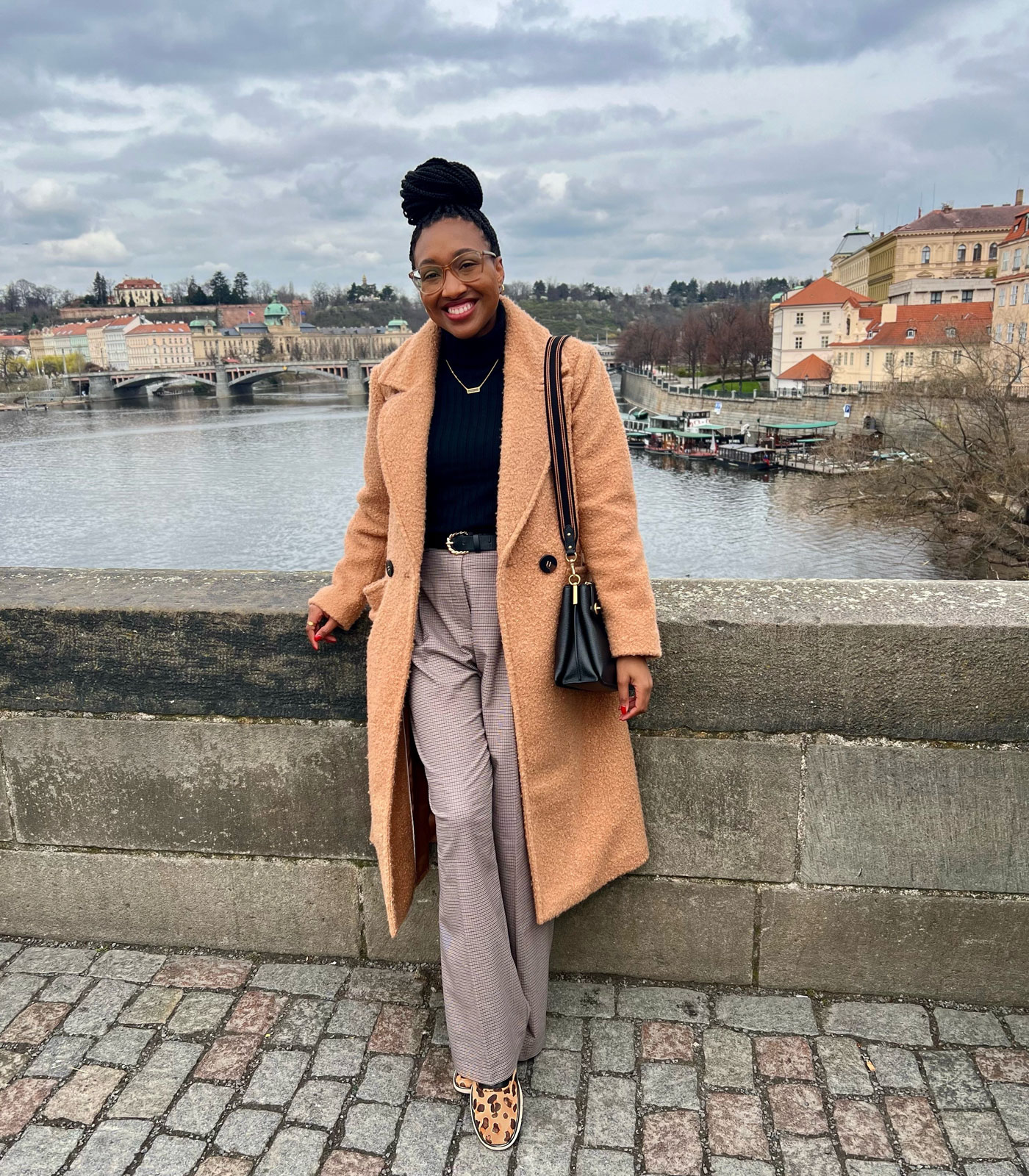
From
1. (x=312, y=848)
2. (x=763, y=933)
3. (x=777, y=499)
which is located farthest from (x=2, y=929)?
(x=777, y=499)

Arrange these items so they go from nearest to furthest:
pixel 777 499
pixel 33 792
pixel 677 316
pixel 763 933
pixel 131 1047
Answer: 1. pixel 131 1047
2. pixel 763 933
3. pixel 33 792
4. pixel 777 499
5. pixel 677 316

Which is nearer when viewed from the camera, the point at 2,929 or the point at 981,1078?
the point at 981,1078

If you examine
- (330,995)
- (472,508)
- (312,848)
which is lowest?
(330,995)

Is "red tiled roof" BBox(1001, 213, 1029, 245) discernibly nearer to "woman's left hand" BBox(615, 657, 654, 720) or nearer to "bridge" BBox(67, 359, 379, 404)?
"bridge" BBox(67, 359, 379, 404)

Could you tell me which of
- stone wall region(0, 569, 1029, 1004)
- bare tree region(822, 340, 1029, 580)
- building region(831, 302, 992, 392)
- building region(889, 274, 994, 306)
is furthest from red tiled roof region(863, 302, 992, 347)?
stone wall region(0, 569, 1029, 1004)

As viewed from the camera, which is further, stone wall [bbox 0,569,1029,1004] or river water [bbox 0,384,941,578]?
river water [bbox 0,384,941,578]

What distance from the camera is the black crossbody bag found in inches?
68.1

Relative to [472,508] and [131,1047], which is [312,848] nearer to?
[131,1047]

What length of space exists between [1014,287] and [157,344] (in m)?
82.8

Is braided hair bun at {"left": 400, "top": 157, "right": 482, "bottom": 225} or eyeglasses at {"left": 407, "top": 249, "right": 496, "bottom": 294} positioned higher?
braided hair bun at {"left": 400, "top": 157, "right": 482, "bottom": 225}

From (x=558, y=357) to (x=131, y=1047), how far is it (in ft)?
5.20

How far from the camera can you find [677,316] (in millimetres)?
114500

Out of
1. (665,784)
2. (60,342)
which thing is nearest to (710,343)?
(60,342)

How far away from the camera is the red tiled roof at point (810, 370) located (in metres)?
59.2
